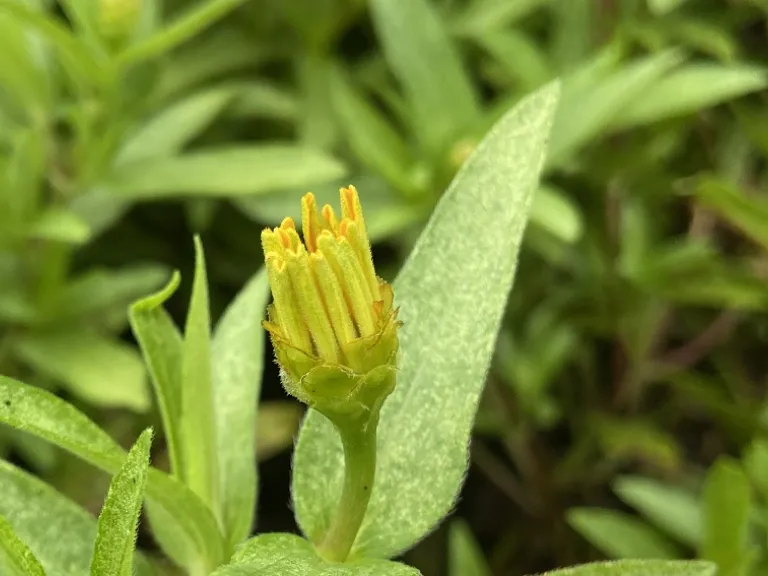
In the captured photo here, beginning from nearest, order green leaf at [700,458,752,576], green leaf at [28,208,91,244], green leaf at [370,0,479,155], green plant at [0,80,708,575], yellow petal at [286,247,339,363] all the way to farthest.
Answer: yellow petal at [286,247,339,363], green plant at [0,80,708,575], green leaf at [700,458,752,576], green leaf at [28,208,91,244], green leaf at [370,0,479,155]

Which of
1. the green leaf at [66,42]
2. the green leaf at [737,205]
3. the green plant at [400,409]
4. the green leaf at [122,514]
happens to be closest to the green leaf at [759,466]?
the green leaf at [737,205]

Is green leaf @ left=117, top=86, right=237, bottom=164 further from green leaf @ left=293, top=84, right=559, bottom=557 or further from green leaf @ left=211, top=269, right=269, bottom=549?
green leaf @ left=293, top=84, right=559, bottom=557

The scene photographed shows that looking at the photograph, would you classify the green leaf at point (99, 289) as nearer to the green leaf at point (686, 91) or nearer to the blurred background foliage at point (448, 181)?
the blurred background foliage at point (448, 181)

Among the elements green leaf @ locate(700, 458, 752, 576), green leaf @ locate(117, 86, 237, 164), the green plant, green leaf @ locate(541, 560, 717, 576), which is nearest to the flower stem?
the green plant

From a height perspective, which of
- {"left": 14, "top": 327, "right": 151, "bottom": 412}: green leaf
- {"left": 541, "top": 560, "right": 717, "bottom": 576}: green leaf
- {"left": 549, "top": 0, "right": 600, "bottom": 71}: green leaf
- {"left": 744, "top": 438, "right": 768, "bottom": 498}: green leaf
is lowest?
{"left": 744, "top": 438, "right": 768, "bottom": 498}: green leaf

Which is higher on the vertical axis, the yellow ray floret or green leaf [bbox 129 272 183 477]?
the yellow ray floret

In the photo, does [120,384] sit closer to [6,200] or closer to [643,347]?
[6,200]

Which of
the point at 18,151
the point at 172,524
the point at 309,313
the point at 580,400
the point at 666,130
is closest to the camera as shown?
the point at 309,313

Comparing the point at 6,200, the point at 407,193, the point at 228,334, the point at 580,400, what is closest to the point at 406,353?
the point at 228,334
